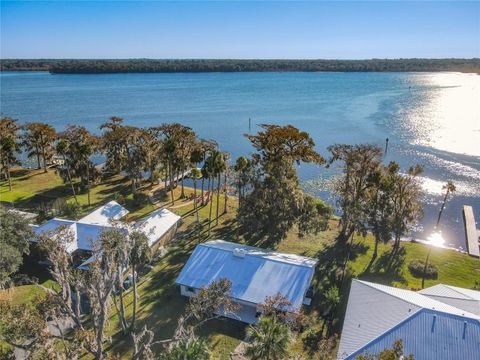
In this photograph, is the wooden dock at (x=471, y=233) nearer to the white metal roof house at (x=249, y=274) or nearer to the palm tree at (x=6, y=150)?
the white metal roof house at (x=249, y=274)

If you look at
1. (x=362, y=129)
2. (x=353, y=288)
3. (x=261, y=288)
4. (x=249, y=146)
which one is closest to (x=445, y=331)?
(x=353, y=288)

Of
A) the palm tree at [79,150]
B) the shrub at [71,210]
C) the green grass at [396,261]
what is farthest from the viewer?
the palm tree at [79,150]

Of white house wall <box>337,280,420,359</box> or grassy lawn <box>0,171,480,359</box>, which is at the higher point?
white house wall <box>337,280,420,359</box>

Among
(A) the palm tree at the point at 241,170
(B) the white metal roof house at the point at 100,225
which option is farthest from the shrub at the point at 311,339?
(A) the palm tree at the point at 241,170

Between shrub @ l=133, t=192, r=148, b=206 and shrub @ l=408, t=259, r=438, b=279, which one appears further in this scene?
shrub @ l=133, t=192, r=148, b=206

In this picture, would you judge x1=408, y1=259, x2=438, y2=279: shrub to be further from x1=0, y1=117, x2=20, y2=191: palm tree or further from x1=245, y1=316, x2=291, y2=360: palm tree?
x1=0, y1=117, x2=20, y2=191: palm tree

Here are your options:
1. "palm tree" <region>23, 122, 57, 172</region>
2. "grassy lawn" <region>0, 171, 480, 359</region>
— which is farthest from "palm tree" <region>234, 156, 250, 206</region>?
"palm tree" <region>23, 122, 57, 172</region>

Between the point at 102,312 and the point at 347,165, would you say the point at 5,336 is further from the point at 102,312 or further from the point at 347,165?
the point at 347,165
